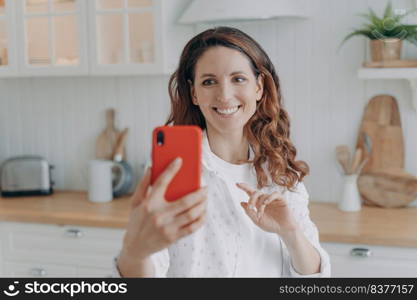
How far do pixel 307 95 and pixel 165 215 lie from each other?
6.45 feet

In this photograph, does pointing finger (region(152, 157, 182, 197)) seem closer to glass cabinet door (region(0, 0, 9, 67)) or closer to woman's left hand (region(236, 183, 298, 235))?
woman's left hand (region(236, 183, 298, 235))

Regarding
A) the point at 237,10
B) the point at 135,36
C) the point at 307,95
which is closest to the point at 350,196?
the point at 307,95

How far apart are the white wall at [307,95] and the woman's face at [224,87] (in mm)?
1345

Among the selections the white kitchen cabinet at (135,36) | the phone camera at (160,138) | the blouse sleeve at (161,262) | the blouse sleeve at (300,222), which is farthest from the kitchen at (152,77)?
the phone camera at (160,138)

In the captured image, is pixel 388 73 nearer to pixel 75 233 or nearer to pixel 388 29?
pixel 388 29

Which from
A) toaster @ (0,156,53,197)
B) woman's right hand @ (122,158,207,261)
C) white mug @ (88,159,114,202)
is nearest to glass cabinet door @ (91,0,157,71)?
white mug @ (88,159,114,202)

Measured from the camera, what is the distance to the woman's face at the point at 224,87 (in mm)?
1549

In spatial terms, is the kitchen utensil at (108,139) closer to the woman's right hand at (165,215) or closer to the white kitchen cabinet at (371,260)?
the white kitchen cabinet at (371,260)

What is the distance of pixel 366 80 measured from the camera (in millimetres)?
2834

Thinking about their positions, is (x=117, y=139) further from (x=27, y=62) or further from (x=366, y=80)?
(x=366, y=80)

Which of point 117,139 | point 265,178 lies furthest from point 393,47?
point 117,139

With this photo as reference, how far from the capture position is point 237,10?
8.21ft

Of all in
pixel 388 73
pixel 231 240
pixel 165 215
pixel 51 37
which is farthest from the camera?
pixel 51 37

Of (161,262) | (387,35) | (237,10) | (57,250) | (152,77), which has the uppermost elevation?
(237,10)
